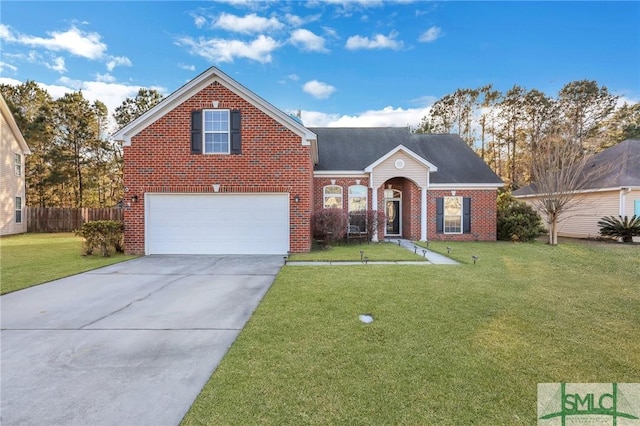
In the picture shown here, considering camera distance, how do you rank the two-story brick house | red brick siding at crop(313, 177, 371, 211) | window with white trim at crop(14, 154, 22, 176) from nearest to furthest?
the two-story brick house < red brick siding at crop(313, 177, 371, 211) < window with white trim at crop(14, 154, 22, 176)

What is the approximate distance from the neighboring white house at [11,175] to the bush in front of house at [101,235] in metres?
13.2

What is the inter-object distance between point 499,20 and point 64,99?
32.6 m

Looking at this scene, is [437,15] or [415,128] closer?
[437,15]

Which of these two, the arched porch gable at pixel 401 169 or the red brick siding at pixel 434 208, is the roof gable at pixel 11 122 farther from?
the arched porch gable at pixel 401 169

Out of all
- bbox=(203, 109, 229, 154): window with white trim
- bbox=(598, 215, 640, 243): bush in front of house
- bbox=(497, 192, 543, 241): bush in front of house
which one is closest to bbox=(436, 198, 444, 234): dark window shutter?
bbox=(497, 192, 543, 241): bush in front of house

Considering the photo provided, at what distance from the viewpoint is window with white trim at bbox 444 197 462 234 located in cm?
1496

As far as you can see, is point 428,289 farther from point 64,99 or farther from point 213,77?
point 64,99

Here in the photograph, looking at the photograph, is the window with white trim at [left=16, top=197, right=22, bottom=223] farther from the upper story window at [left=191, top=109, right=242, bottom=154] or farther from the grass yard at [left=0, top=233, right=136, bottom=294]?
the upper story window at [left=191, top=109, right=242, bottom=154]

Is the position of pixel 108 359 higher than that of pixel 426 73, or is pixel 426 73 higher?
pixel 426 73

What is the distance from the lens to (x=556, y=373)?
2.96 meters

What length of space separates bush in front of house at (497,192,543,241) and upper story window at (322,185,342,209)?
855cm

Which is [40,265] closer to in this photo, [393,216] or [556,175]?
[393,216]

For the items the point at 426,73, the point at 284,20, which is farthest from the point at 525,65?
A: the point at 284,20

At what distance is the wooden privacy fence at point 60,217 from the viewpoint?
68.3 feet
